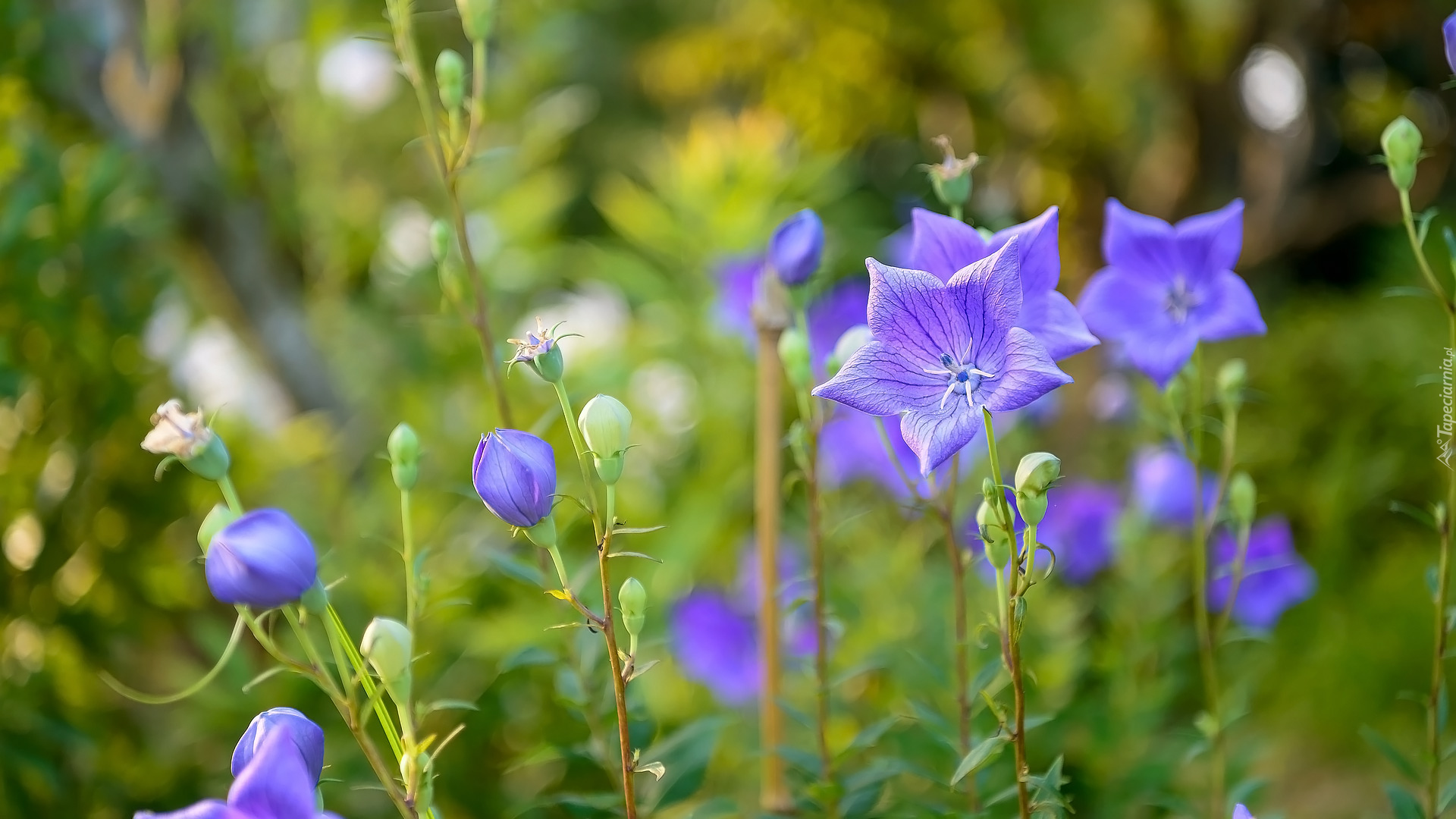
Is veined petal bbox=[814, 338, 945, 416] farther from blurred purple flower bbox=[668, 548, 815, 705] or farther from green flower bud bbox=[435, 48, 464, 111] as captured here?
blurred purple flower bbox=[668, 548, 815, 705]

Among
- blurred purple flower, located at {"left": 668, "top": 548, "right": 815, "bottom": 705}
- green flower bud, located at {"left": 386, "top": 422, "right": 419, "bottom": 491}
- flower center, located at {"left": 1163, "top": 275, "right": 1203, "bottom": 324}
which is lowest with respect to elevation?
blurred purple flower, located at {"left": 668, "top": 548, "right": 815, "bottom": 705}

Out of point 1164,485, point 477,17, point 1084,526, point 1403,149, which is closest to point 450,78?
point 477,17

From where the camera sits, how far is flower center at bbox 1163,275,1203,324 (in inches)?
19.9

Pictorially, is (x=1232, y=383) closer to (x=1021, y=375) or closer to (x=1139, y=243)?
(x=1139, y=243)

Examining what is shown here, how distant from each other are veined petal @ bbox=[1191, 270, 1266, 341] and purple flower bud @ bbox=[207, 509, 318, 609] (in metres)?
0.38

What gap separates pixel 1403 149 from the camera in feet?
1.40

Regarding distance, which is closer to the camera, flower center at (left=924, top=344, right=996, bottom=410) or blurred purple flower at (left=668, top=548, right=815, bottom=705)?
flower center at (left=924, top=344, right=996, bottom=410)

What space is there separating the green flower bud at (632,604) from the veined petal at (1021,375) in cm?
14

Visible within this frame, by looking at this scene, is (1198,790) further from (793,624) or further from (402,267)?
(402,267)

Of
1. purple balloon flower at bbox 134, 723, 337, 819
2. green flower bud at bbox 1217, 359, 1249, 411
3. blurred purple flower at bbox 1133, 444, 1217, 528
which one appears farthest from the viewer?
blurred purple flower at bbox 1133, 444, 1217, 528

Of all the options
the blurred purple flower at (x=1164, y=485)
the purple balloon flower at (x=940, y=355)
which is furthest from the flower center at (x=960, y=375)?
the blurred purple flower at (x=1164, y=485)

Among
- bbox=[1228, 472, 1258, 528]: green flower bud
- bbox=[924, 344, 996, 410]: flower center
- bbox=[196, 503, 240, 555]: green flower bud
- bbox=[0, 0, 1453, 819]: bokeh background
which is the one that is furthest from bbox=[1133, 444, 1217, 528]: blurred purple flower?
bbox=[196, 503, 240, 555]: green flower bud

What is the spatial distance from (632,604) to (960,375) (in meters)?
0.15

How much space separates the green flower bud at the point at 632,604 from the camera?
39cm
